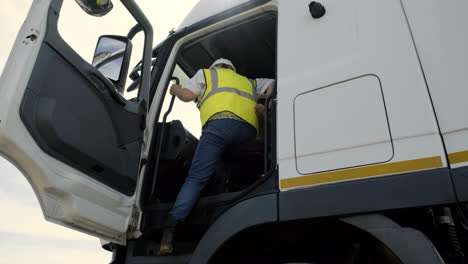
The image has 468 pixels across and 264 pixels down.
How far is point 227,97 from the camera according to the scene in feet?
8.25

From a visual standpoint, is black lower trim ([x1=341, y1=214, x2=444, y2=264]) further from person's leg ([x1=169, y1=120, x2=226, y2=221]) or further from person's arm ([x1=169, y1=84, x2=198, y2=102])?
person's arm ([x1=169, y1=84, x2=198, y2=102])

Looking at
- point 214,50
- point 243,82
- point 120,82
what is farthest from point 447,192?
point 214,50

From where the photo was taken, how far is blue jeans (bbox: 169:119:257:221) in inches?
88.5

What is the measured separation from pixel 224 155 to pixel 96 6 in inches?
49.7

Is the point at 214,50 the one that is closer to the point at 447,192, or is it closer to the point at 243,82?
the point at 243,82

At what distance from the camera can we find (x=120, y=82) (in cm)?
229

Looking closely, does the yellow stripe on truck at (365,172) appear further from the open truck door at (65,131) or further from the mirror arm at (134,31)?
the mirror arm at (134,31)

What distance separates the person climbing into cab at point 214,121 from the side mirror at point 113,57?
0.50m

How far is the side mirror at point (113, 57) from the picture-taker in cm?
222

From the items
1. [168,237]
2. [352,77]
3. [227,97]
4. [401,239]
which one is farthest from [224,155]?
[401,239]

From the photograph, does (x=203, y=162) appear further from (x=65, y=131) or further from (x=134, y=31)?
(x=134, y=31)

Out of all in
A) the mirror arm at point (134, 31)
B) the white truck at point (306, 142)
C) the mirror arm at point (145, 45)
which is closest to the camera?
the white truck at point (306, 142)

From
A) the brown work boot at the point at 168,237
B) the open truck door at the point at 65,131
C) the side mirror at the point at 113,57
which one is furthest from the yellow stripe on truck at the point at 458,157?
the side mirror at the point at 113,57

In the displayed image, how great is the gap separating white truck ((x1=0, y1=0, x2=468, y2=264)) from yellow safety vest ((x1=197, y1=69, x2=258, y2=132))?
0.24 meters
